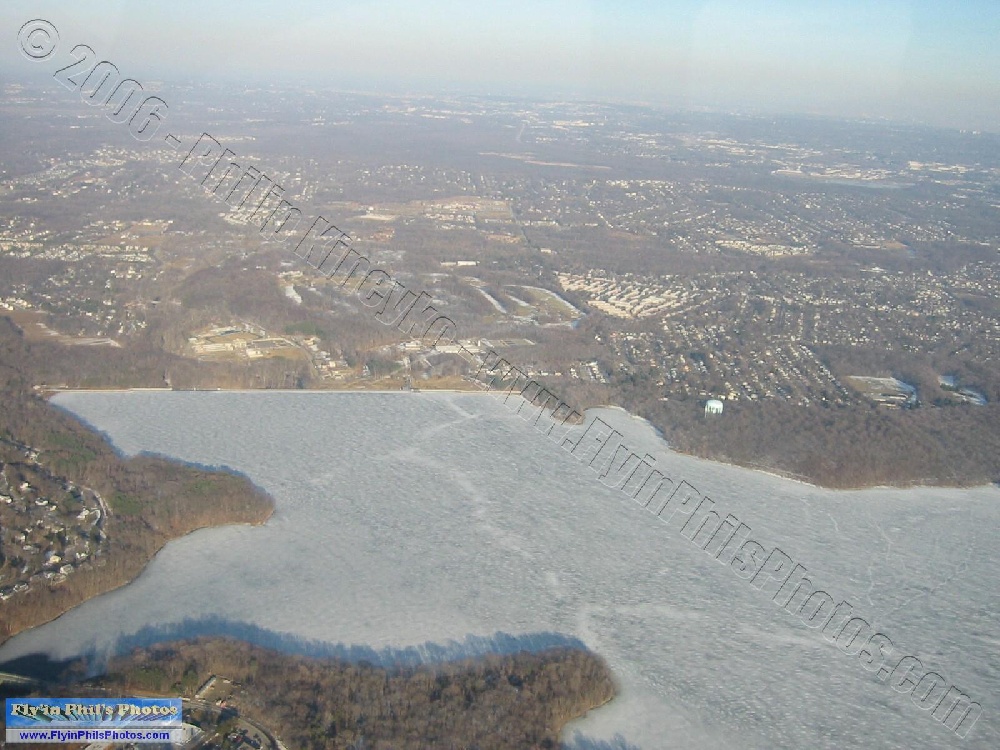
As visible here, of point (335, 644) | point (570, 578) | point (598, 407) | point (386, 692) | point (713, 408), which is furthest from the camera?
point (598, 407)

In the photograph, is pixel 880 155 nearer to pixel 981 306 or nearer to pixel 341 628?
pixel 981 306

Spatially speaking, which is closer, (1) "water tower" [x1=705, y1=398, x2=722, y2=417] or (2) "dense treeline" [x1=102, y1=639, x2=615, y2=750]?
(2) "dense treeline" [x1=102, y1=639, x2=615, y2=750]

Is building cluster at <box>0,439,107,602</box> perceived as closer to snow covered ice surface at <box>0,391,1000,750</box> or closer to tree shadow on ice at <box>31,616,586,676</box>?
snow covered ice surface at <box>0,391,1000,750</box>

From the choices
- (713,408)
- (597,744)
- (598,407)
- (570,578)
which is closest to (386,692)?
(597,744)

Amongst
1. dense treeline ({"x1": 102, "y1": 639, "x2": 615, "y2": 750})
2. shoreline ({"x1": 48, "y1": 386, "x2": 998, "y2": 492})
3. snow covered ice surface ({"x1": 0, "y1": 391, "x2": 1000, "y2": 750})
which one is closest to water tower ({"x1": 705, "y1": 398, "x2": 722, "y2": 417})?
shoreline ({"x1": 48, "y1": 386, "x2": 998, "y2": 492})

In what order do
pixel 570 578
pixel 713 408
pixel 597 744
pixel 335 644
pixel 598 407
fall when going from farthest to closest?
1. pixel 598 407
2. pixel 713 408
3. pixel 570 578
4. pixel 335 644
5. pixel 597 744

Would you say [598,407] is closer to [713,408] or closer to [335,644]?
[713,408]

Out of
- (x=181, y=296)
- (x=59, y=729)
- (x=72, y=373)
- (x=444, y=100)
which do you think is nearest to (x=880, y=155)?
(x=444, y=100)
